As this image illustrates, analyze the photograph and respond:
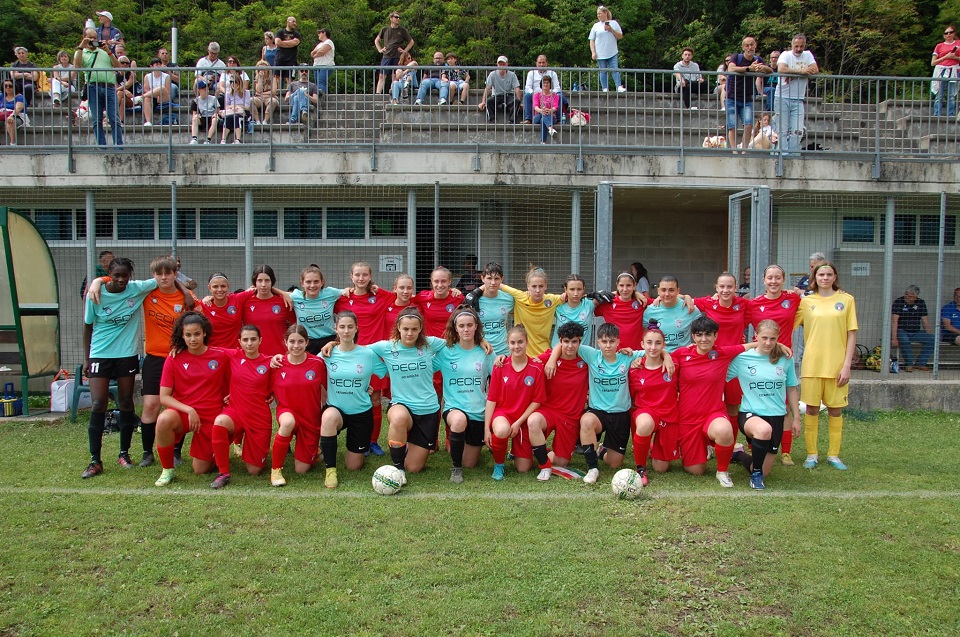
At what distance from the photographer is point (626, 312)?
7.55m

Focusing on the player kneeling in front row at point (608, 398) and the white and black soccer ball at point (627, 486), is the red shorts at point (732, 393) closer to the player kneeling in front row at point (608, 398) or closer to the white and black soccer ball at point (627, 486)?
the player kneeling in front row at point (608, 398)

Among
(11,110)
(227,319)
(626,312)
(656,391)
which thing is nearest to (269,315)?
(227,319)

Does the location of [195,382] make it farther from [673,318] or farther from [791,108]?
[791,108]

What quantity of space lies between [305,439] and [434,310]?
199 cm

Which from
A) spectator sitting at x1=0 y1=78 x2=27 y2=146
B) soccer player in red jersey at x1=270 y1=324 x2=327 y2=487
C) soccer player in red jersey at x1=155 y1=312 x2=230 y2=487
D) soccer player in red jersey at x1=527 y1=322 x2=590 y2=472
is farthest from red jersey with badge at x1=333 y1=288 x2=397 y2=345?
spectator sitting at x1=0 y1=78 x2=27 y2=146

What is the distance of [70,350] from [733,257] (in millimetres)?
9503

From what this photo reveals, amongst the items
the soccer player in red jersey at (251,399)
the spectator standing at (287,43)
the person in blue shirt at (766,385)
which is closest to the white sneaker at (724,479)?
the person in blue shirt at (766,385)

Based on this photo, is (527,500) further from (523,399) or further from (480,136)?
(480,136)

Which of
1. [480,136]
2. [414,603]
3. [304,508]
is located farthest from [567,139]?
[414,603]

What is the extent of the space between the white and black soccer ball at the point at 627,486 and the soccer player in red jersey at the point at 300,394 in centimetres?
265

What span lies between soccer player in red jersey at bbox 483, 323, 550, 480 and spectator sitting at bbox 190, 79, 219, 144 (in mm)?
6847

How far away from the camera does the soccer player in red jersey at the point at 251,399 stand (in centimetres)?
644

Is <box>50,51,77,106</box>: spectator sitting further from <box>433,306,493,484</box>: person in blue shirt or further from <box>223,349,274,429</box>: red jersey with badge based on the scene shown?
<box>433,306,493,484</box>: person in blue shirt

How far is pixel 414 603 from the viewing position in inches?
160
